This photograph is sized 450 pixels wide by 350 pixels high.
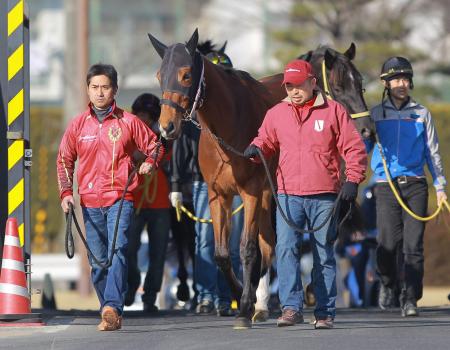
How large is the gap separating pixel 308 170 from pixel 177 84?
1.18m

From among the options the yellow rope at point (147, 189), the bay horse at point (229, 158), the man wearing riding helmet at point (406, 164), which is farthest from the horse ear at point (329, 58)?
the yellow rope at point (147, 189)

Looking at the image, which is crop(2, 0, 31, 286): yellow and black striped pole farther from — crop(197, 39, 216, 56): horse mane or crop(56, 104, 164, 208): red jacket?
crop(197, 39, 216, 56): horse mane

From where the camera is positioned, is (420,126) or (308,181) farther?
(420,126)

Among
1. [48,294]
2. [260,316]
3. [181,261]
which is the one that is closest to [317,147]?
[260,316]

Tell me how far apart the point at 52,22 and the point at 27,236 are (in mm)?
41411

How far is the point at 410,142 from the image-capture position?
41.4 feet

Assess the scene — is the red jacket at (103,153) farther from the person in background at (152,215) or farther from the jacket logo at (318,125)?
the person in background at (152,215)

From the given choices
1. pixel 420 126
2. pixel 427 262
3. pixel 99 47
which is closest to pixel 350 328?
pixel 420 126

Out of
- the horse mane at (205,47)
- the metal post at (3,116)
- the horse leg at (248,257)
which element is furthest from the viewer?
the horse mane at (205,47)

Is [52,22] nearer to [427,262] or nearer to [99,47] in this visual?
[99,47]

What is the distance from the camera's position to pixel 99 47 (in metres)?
42.2

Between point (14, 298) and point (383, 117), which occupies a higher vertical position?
point (383, 117)

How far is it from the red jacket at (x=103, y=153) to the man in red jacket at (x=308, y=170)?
0.91m

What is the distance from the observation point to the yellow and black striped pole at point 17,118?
1171 centimetres
